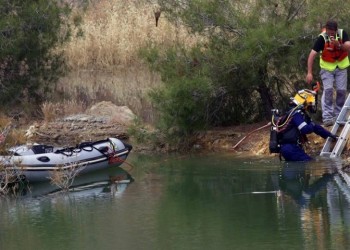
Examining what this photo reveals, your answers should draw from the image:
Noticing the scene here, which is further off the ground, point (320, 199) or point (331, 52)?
point (331, 52)

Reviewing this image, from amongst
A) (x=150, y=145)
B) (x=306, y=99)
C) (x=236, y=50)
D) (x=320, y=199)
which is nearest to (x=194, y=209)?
(x=320, y=199)

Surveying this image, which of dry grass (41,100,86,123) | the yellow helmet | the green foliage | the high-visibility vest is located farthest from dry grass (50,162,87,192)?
the green foliage

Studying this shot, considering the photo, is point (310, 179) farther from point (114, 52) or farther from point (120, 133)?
point (114, 52)

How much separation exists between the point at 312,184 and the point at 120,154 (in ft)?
13.0

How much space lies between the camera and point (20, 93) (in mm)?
21719

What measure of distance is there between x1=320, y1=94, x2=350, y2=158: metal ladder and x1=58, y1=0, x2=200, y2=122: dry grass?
946 centimetres

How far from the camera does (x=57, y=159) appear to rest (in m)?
14.9

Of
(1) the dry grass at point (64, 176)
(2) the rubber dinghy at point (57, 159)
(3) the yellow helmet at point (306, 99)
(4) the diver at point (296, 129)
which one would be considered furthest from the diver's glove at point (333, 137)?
(1) the dry grass at point (64, 176)

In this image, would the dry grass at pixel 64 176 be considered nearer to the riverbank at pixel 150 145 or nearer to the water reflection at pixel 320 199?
the water reflection at pixel 320 199

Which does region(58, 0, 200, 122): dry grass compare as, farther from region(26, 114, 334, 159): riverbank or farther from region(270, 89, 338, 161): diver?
region(270, 89, 338, 161): diver

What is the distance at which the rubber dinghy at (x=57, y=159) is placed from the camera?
14266 millimetres

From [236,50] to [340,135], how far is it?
2.91 metres

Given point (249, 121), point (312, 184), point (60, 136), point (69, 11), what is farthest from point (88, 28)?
point (312, 184)

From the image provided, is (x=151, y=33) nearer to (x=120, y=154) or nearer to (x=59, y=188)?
(x=120, y=154)
